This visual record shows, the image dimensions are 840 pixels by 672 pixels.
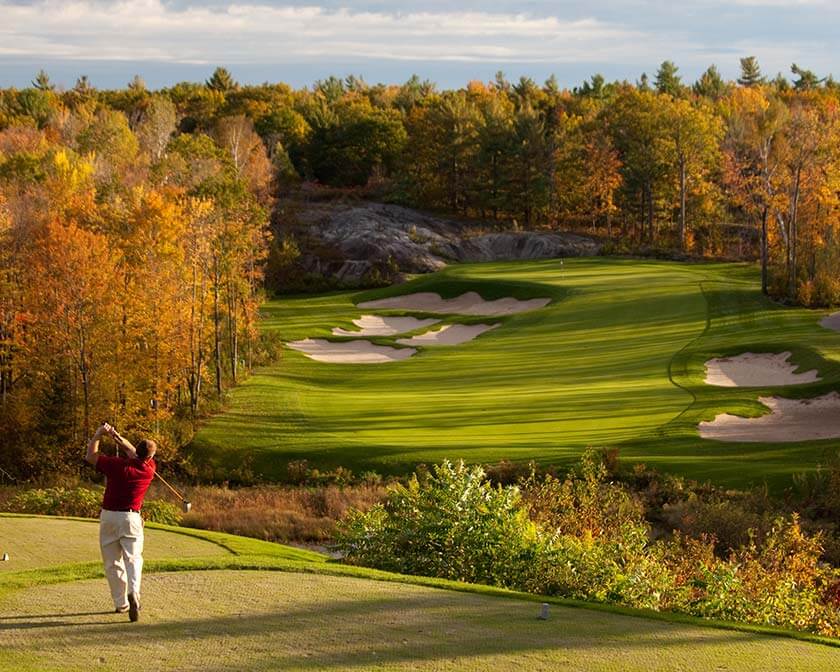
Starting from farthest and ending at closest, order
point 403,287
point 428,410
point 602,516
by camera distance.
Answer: point 403,287 → point 428,410 → point 602,516

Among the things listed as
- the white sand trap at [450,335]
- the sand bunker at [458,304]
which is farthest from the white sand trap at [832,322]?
the white sand trap at [450,335]

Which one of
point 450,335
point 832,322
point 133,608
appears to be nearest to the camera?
point 133,608

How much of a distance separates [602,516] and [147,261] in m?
25.0

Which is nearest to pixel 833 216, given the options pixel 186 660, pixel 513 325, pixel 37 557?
pixel 513 325

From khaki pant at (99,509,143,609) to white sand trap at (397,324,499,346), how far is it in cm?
4411

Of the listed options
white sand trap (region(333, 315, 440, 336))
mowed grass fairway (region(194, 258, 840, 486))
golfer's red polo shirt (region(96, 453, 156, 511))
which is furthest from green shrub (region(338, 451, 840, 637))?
white sand trap (region(333, 315, 440, 336))

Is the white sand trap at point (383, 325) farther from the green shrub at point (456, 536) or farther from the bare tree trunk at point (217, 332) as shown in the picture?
the green shrub at point (456, 536)

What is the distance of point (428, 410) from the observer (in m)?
40.4

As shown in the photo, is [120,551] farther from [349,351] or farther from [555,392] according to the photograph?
[349,351]

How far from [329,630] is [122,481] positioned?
2.98 m

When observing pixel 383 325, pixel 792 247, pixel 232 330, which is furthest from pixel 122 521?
pixel 792 247

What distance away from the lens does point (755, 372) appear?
1684 inches

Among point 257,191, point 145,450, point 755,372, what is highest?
point 257,191

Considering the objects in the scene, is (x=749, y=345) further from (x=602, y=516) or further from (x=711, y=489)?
(x=602, y=516)
